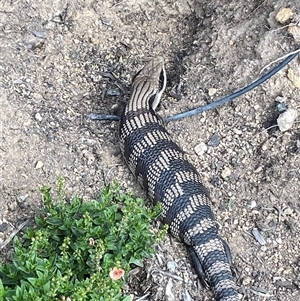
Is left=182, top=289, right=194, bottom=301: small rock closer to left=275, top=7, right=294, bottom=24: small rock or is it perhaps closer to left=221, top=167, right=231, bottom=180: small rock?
left=221, top=167, right=231, bottom=180: small rock

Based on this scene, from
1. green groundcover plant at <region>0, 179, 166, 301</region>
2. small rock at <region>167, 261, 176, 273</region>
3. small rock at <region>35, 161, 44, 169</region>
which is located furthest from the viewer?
small rock at <region>35, 161, 44, 169</region>

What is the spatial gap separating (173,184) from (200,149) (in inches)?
16.8

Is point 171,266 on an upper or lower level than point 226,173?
lower

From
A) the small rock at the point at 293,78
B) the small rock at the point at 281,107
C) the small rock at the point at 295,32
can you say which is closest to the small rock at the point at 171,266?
the small rock at the point at 281,107

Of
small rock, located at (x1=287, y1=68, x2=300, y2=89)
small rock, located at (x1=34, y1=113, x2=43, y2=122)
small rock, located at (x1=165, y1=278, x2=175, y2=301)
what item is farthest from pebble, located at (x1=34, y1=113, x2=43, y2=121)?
small rock, located at (x1=287, y1=68, x2=300, y2=89)

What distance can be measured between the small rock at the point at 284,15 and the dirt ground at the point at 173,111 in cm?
2

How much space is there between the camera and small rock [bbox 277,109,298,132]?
15.0 ft

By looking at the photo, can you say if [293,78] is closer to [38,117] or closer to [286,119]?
[286,119]

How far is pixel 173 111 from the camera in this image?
16.6 feet

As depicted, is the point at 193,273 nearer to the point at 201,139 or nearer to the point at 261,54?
the point at 201,139

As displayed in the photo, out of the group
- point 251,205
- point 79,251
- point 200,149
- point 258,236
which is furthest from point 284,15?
point 79,251

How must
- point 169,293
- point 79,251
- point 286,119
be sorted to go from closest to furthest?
point 79,251 < point 169,293 < point 286,119

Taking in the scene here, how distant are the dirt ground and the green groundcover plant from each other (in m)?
0.35

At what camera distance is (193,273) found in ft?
13.8
